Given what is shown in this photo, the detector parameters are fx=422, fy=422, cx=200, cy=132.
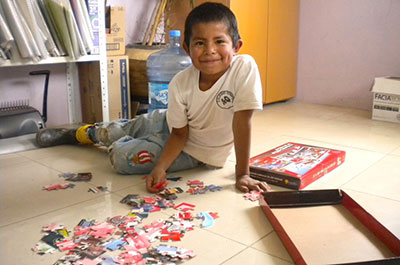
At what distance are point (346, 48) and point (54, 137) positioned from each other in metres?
1.85

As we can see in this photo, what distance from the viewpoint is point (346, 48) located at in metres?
2.66

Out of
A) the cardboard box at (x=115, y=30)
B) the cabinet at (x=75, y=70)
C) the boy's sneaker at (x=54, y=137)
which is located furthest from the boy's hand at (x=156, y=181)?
the cardboard box at (x=115, y=30)

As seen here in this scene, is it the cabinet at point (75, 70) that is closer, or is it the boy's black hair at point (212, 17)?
the boy's black hair at point (212, 17)

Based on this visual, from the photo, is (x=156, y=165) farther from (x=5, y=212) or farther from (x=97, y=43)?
(x=97, y=43)

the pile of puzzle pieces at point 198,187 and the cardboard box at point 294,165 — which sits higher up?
the cardboard box at point 294,165

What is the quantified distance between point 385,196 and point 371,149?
1.77 feet

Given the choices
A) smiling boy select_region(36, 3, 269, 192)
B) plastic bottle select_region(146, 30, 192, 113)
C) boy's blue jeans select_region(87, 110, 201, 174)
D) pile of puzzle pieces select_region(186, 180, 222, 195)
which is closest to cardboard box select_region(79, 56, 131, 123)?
plastic bottle select_region(146, 30, 192, 113)

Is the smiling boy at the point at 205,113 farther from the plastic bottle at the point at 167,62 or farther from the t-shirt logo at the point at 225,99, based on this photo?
the plastic bottle at the point at 167,62

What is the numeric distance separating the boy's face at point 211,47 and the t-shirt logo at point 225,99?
0.24 feet

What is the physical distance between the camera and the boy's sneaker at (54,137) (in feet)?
5.79

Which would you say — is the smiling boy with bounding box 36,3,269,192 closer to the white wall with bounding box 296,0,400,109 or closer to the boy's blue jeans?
the boy's blue jeans

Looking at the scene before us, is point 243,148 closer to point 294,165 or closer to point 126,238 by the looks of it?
point 294,165

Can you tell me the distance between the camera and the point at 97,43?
197cm

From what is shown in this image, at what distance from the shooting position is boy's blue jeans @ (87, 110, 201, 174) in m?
1.43
